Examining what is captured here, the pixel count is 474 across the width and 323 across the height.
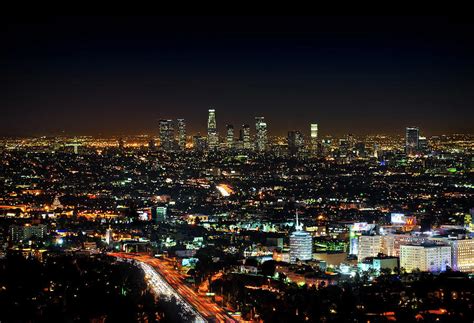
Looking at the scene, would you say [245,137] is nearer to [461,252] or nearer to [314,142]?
[314,142]

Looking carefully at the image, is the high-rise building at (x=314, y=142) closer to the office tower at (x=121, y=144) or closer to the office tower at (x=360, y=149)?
the office tower at (x=360, y=149)

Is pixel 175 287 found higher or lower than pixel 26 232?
lower

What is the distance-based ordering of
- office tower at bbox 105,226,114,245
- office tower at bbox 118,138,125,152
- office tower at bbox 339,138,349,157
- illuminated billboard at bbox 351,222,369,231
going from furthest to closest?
office tower at bbox 118,138,125,152
office tower at bbox 339,138,349,157
illuminated billboard at bbox 351,222,369,231
office tower at bbox 105,226,114,245

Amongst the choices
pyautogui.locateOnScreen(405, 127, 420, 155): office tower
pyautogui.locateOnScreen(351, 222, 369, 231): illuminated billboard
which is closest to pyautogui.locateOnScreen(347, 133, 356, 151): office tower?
pyautogui.locateOnScreen(405, 127, 420, 155): office tower

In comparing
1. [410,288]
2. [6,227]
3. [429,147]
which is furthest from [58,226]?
[429,147]

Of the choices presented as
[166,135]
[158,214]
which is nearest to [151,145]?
[166,135]

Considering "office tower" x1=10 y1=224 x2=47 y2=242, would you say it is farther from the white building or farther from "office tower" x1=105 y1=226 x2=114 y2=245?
the white building

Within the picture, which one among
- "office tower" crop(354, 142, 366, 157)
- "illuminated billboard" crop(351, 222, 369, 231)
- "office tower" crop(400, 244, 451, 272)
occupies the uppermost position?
"office tower" crop(354, 142, 366, 157)
